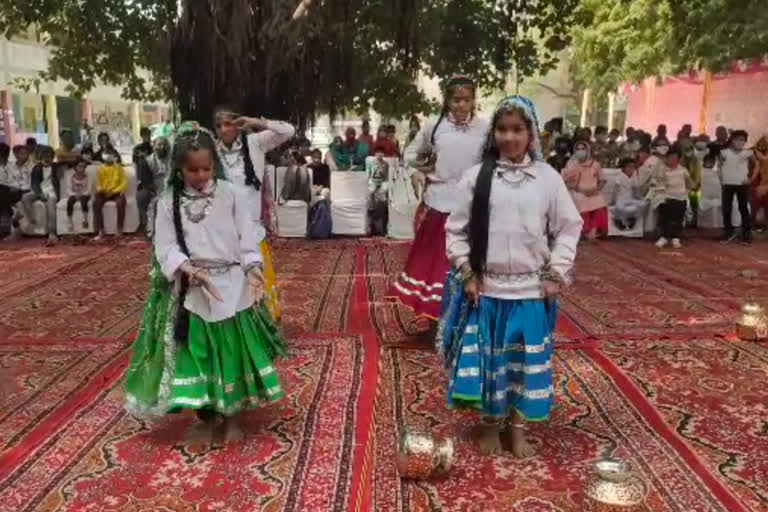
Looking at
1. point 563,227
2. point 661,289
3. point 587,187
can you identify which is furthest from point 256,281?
point 587,187

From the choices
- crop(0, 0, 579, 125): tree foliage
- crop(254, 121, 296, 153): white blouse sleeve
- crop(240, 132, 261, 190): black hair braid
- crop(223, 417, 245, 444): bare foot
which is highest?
crop(0, 0, 579, 125): tree foliage

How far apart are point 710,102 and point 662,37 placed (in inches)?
196

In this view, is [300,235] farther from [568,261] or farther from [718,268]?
[568,261]

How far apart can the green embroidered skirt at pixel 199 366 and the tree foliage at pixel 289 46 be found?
3.81m

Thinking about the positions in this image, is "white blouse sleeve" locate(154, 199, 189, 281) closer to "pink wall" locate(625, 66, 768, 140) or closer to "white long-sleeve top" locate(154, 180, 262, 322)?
"white long-sleeve top" locate(154, 180, 262, 322)

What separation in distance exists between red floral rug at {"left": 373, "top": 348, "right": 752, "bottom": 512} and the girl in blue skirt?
0.90 ft

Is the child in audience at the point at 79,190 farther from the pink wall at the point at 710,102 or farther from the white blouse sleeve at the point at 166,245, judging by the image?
the pink wall at the point at 710,102

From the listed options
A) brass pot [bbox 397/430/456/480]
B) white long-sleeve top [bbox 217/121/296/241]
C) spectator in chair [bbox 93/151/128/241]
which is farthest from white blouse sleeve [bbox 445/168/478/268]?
spectator in chair [bbox 93/151/128/241]

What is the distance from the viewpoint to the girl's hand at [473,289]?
330cm

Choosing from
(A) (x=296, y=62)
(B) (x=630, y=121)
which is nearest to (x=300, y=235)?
(A) (x=296, y=62)

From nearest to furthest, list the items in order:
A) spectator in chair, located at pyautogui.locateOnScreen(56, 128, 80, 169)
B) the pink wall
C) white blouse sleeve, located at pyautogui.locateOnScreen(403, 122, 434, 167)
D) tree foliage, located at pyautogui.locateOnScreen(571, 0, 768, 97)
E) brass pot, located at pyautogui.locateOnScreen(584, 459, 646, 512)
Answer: brass pot, located at pyautogui.locateOnScreen(584, 459, 646, 512) < white blouse sleeve, located at pyautogui.locateOnScreen(403, 122, 434, 167) < spectator in chair, located at pyautogui.locateOnScreen(56, 128, 80, 169) < tree foliage, located at pyautogui.locateOnScreen(571, 0, 768, 97) < the pink wall

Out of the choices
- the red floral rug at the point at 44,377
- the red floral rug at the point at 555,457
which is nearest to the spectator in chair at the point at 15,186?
the red floral rug at the point at 44,377

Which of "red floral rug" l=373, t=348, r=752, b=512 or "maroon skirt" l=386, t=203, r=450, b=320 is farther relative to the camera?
"maroon skirt" l=386, t=203, r=450, b=320

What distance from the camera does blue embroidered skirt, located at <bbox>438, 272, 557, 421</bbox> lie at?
3279mm
